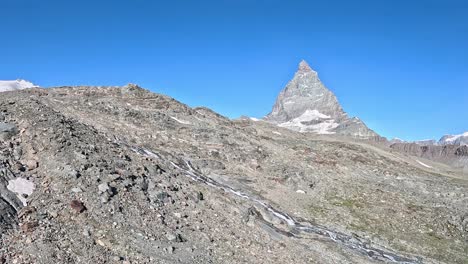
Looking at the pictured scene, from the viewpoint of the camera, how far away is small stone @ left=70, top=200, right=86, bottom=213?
1898cm

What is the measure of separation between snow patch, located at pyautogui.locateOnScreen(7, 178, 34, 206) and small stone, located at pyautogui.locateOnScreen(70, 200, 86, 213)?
189 cm

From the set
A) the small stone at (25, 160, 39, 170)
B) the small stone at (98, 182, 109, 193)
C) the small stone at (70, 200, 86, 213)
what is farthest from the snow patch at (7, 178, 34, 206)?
the small stone at (98, 182, 109, 193)

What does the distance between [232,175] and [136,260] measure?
18.0 m

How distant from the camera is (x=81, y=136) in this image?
27.9m

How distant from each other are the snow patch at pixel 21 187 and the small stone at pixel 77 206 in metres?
1.89

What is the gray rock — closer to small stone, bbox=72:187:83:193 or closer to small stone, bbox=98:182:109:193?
small stone, bbox=72:187:83:193

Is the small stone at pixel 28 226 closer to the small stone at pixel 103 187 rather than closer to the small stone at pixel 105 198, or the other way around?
the small stone at pixel 105 198

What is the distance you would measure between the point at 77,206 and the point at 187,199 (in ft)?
23.2

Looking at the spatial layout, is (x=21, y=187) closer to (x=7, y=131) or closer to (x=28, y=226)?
(x=28, y=226)

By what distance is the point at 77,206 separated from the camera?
1917 cm

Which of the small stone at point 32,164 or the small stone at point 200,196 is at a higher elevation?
the small stone at point 32,164

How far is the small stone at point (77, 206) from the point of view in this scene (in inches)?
747

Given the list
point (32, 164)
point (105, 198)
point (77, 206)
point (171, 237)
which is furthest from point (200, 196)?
point (32, 164)

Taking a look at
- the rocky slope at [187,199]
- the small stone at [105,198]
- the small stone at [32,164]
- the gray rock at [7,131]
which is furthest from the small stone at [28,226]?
the gray rock at [7,131]
